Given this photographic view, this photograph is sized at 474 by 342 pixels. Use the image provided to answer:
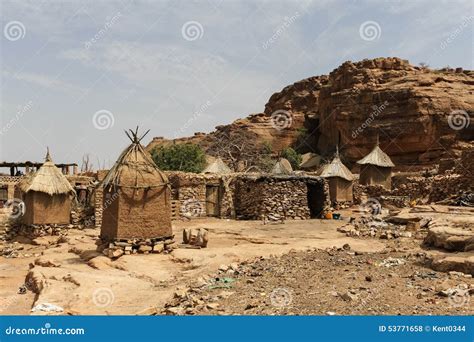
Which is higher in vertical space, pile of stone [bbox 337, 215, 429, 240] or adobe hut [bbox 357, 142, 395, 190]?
adobe hut [bbox 357, 142, 395, 190]

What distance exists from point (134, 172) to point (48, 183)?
25.3 ft

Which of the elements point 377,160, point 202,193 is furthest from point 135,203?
point 377,160

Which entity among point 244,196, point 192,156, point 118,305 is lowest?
point 118,305

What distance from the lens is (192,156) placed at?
35.4 metres

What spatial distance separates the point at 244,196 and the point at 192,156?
16.6 m

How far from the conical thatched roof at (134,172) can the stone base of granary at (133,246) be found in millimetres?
1284

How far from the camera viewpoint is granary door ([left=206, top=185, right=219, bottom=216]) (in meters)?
20.8

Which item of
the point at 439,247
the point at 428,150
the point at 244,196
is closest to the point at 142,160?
the point at 439,247

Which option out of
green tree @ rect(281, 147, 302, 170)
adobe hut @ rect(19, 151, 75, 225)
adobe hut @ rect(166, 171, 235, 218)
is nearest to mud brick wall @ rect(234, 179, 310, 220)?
adobe hut @ rect(166, 171, 235, 218)

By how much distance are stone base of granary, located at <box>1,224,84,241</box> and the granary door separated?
610 cm

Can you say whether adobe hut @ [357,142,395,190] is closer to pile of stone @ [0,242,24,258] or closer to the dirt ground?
the dirt ground

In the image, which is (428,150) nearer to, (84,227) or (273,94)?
(84,227)

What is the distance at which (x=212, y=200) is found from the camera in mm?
20922

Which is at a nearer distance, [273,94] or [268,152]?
[268,152]
